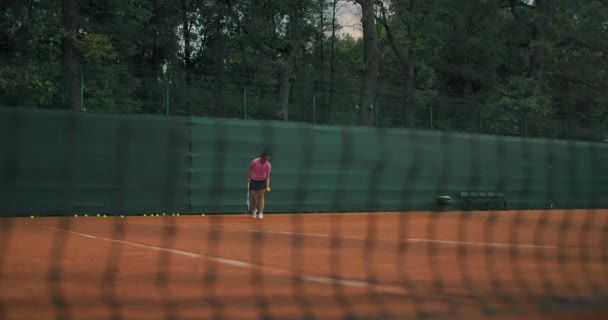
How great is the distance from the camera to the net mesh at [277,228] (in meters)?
4.29

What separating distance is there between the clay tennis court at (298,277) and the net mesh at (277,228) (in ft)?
0.07

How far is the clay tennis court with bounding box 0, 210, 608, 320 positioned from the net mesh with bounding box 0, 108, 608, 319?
22mm

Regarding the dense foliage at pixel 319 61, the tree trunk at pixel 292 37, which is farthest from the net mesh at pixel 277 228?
the tree trunk at pixel 292 37

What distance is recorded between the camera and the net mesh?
4.29 metres

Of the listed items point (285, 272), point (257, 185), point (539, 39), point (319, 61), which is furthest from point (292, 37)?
point (285, 272)

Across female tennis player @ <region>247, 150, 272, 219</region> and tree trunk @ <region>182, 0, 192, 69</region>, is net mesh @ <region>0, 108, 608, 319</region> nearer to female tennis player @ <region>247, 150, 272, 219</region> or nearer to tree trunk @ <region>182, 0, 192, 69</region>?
female tennis player @ <region>247, 150, 272, 219</region>

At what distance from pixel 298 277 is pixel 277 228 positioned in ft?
20.7

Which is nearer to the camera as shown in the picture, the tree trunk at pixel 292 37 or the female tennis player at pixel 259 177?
the female tennis player at pixel 259 177

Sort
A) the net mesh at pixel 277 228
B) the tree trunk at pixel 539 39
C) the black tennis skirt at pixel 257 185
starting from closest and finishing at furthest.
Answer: the net mesh at pixel 277 228
the black tennis skirt at pixel 257 185
the tree trunk at pixel 539 39

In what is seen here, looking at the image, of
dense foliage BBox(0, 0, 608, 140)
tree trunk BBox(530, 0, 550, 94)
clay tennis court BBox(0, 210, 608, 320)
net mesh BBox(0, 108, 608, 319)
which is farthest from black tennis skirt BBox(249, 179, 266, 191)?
tree trunk BBox(530, 0, 550, 94)

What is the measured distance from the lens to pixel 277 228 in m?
11.7

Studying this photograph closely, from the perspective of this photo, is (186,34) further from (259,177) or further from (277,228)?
(277,228)

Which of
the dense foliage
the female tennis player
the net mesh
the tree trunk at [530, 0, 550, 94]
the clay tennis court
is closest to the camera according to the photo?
the clay tennis court

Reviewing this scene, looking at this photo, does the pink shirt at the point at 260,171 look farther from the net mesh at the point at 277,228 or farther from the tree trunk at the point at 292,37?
the tree trunk at the point at 292,37
